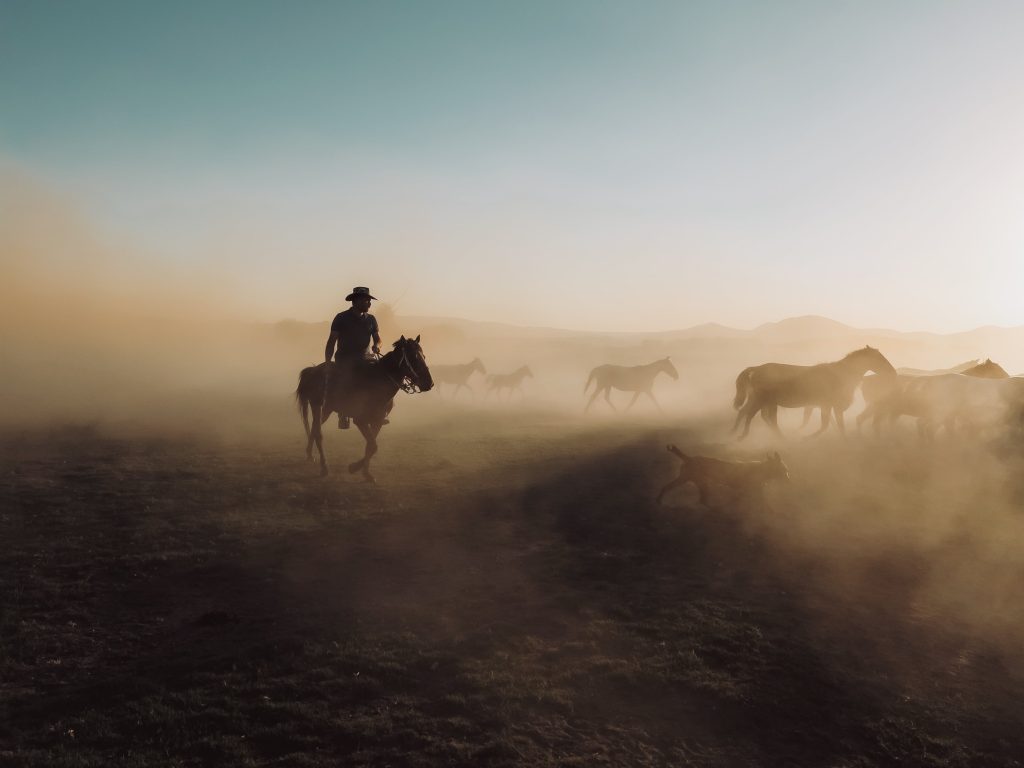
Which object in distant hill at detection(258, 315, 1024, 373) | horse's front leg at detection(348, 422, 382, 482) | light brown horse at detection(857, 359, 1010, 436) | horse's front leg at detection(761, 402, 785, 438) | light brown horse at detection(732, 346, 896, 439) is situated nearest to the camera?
horse's front leg at detection(348, 422, 382, 482)

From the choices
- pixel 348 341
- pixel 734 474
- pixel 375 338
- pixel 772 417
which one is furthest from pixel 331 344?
pixel 772 417

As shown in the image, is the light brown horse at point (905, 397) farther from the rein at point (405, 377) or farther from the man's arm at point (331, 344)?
the man's arm at point (331, 344)

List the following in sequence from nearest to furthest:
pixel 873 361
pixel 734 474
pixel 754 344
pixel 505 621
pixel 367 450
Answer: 1. pixel 505 621
2. pixel 734 474
3. pixel 367 450
4. pixel 873 361
5. pixel 754 344

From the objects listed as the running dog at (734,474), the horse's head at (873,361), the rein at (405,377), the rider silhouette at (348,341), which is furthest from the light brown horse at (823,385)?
the rider silhouette at (348,341)

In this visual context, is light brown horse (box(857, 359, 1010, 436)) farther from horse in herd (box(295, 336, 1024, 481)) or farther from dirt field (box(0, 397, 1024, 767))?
dirt field (box(0, 397, 1024, 767))

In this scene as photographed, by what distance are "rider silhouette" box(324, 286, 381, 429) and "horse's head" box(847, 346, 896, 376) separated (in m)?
15.2

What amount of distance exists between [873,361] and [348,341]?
16.3 m

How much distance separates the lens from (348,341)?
1455 cm

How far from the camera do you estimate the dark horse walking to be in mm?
13703

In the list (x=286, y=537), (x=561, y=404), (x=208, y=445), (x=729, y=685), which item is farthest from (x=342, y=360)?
(x=561, y=404)

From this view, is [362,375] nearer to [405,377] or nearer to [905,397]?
[405,377]

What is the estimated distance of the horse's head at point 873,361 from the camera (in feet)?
58.6

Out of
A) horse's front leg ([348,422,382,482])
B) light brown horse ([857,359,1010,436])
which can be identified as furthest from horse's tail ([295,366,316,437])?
light brown horse ([857,359,1010,436])

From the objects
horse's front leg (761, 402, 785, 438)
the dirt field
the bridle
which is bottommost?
the dirt field
